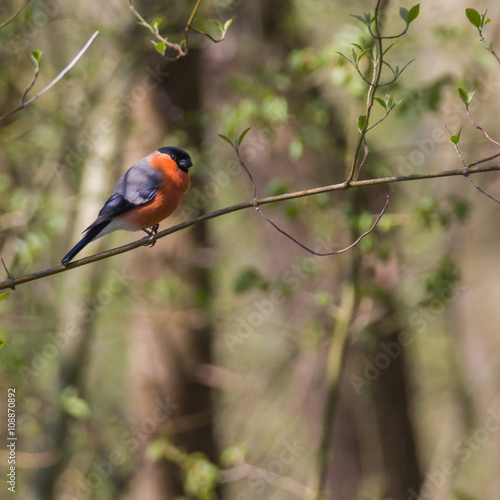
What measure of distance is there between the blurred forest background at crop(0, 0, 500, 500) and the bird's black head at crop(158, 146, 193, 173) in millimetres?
500

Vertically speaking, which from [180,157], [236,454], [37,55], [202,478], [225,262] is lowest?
[202,478]

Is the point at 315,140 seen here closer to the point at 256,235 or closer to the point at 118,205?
the point at 118,205

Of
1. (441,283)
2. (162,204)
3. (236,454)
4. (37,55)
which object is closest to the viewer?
(37,55)

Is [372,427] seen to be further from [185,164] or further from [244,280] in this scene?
[185,164]

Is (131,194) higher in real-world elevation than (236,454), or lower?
higher

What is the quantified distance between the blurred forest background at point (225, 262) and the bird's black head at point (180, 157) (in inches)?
19.7

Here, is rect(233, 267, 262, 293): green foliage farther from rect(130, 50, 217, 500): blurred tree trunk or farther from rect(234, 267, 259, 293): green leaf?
rect(130, 50, 217, 500): blurred tree trunk

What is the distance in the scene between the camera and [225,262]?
6.25 meters

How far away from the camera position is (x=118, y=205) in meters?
3.83

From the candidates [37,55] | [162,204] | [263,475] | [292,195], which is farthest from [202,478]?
[37,55]

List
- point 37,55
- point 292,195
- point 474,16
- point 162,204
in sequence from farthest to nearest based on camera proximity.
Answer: point 162,204
point 37,55
point 292,195
point 474,16

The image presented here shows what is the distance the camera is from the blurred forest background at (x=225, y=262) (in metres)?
4.77

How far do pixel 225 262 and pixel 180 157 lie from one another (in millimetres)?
2275

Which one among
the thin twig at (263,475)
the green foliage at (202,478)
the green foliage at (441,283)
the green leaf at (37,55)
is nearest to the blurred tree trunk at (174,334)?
the thin twig at (263,475)
